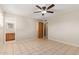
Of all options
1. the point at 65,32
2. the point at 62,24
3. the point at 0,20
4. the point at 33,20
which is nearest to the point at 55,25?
the point at 62,24

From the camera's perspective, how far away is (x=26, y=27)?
761cm

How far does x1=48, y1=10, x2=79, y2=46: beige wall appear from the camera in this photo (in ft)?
17.3

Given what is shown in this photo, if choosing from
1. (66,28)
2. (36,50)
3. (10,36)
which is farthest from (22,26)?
(36,50)

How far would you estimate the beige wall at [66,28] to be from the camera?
17.3ft

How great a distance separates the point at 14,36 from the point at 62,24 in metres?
3.66

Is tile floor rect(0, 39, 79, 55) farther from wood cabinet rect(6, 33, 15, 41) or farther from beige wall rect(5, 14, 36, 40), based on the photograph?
beige wall rect(5, 14, 36, 40)

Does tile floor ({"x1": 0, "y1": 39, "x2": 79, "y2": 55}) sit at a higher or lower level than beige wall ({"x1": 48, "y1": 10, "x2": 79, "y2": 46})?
lower

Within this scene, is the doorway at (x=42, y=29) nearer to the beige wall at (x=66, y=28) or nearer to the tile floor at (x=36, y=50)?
the beige wall at (x=66, y=28)

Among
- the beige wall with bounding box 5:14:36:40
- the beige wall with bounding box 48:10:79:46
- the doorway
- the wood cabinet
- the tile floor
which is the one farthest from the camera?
the doorway

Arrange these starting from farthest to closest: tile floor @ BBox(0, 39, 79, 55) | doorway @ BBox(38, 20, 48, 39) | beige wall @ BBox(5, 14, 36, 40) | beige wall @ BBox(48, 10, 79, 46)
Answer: doorway @ BBox(38, 20, 48, 39)
beige wall @ BBox(5, 14, 36, 40)
beige wall @ BBox(48, 10, 79, 46)
tile floor @ BBox(0, 39, 79, 55)

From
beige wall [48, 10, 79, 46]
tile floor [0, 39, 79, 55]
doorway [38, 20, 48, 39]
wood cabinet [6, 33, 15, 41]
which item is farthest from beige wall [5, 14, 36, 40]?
tile floor [0, 39, 79, 55]

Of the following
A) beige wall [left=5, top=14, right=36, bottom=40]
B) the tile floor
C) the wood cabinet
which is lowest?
the tile floor

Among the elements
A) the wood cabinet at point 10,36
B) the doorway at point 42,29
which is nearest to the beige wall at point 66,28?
the doorway at point 42,29

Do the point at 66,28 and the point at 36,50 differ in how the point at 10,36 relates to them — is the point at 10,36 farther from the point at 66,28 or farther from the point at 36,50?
the point at 66,28
